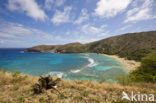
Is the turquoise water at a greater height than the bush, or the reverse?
the bush

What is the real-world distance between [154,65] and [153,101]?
8.11 meters

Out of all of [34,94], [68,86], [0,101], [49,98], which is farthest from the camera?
[68,86]

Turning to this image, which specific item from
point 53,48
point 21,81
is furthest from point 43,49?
point 21,81

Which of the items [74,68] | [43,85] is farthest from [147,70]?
[74,68]

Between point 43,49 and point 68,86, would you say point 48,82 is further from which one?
point 43,49

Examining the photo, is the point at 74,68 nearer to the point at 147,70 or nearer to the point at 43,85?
the point at 147,70

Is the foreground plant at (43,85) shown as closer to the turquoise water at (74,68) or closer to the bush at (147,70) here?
the turquoise water at (74,68)

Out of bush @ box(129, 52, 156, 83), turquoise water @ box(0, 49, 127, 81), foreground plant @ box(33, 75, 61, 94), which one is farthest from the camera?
turquoise water @ box(0, 49, 127, 81)

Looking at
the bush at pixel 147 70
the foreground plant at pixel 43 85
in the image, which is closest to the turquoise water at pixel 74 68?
the foreground plant at pixel 43 85

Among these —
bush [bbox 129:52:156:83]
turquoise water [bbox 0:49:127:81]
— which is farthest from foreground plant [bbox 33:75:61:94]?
bush [bbox 129:52:156:83]

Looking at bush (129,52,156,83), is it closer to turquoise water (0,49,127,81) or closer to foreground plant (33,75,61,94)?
turquoise water (0,49,127,81)

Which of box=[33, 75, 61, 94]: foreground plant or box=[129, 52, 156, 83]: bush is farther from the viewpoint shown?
box=[129, 52, 156, 83]: bush

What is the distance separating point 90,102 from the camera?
8.43 feet

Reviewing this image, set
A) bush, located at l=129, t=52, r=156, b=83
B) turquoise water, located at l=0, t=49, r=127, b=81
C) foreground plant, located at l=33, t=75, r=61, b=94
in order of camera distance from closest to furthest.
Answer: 1. foreground plant, located at l=33, t=75, r=61, b=94
2. bush, located at l=129, t=52, r=156, b=83
3. turquoise water, located at l=0, t=49, r=127, b=81
